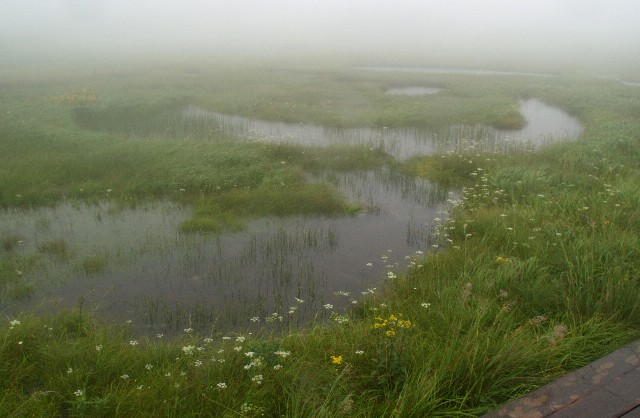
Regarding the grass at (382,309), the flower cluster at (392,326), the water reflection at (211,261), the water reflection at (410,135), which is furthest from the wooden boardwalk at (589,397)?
the water reflection at (410,135)

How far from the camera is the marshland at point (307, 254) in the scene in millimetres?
4637

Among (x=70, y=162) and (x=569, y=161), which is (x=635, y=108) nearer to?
(x=569, y=161)

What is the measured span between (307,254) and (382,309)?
292 cm

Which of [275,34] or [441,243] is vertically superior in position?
[275,34]

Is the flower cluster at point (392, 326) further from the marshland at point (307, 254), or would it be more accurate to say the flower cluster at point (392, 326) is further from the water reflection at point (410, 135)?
the water reflection at point (410, 135)

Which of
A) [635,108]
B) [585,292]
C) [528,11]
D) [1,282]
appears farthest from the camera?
[528,11]

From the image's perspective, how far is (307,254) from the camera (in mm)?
9461

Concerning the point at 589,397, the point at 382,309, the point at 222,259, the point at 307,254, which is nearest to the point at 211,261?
the point at 222,259

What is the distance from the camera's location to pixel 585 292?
20.1 feet

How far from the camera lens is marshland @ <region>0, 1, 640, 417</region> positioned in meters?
4.64

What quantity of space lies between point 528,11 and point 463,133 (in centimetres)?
11904

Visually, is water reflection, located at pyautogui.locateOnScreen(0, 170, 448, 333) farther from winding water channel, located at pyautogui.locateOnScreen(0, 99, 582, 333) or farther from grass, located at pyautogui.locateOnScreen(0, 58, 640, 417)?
grass, located at pyautogui.locateOnScreen(0, 58, 640, 417)

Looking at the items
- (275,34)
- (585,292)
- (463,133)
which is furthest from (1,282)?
(275,34)

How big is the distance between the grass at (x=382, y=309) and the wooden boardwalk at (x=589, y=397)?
547 mm
